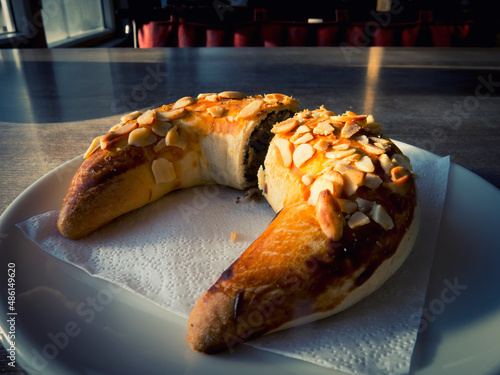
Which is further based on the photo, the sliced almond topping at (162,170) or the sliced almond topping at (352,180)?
the sliced almond topping at (162,170)

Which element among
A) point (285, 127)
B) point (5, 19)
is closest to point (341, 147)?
point (285, 127)

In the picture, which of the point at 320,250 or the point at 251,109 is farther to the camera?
the point at 251,109

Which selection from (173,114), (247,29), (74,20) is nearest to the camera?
(173,114)

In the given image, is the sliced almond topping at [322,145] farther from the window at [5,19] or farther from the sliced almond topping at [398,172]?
the window at [5,19]

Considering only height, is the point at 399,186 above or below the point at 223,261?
above

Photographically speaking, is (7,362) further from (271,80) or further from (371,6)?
(371,6)

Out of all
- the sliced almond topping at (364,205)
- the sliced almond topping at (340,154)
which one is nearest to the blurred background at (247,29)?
the sliced almond topping at (340,154)

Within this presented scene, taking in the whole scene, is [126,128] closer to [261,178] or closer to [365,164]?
[261,178]

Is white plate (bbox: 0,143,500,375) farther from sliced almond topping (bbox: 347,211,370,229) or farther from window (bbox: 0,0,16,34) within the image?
window (bbox: 0,0,16,34)
